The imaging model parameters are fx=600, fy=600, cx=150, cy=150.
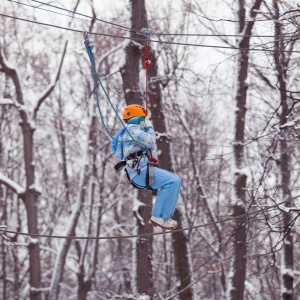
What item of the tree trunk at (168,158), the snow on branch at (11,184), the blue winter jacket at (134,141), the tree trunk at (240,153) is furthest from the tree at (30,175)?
the blue winter jacket at (134,141)

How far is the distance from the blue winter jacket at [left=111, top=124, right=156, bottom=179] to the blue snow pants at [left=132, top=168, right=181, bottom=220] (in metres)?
0.11

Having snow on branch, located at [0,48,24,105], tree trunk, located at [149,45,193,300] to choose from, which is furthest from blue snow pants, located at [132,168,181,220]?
snow on branch, located at [0,48,24,105]

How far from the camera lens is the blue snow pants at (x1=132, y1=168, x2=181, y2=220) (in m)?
6.54

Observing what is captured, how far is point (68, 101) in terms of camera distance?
22203 mm

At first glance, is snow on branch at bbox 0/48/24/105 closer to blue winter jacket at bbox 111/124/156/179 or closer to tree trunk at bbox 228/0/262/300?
tree trunk at bbox 228/0/262/300

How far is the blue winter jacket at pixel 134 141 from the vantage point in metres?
6.55

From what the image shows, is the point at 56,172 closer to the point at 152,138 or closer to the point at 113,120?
the point at 113,120

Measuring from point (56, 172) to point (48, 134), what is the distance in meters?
2.68

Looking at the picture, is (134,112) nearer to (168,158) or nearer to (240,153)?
(168,158)

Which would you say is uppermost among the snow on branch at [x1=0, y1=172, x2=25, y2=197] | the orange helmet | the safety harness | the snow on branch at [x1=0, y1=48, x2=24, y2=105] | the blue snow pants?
the snow on branch at [x1=0, y1=48, x2=24, y2=105]

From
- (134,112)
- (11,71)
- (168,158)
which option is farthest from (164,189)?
(11,71)

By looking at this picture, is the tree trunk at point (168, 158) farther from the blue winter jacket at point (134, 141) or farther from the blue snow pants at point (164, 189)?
the blue snow pants at point (164, 189)

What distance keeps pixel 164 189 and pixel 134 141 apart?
627 mm

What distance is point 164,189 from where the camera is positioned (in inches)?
258
